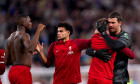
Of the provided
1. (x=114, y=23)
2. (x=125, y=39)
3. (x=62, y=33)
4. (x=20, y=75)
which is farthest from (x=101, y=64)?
(x=20, y=75)

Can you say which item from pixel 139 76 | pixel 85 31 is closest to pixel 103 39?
pixel 139 76

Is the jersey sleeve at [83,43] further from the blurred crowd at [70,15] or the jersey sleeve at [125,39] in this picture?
the blurred crowd at [70,15]

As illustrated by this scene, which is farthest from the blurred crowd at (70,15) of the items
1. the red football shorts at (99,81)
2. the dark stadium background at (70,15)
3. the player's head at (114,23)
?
the red football shorts at (99,81)

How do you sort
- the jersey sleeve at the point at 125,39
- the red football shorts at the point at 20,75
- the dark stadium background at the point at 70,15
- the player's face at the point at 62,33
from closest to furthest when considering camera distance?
the jersey sleeve at the point at 125,39 < the red football shorts at the point at 20,75 < the player's face at the point at 62,33 < the dark stadium background at the point at 70,15

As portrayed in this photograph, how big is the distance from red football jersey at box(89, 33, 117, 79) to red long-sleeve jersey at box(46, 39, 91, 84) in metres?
0.42

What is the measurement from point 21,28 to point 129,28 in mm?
6615

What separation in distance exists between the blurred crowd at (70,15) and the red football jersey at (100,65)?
15.0ft

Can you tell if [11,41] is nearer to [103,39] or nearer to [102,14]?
[103,39]

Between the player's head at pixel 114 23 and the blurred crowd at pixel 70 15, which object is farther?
the blurred crowd at pixel 70 15

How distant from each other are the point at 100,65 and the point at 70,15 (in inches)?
261

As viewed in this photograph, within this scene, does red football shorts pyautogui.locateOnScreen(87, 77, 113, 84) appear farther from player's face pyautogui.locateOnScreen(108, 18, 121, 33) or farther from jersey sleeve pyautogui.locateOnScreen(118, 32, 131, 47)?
player's face pyautogui.locateOnScreen(108, 18, 121, 33)

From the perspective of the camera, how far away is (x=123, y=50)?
5.62 m

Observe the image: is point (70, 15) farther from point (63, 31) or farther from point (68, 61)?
point (68, 61)

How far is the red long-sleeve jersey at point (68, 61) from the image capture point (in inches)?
236
